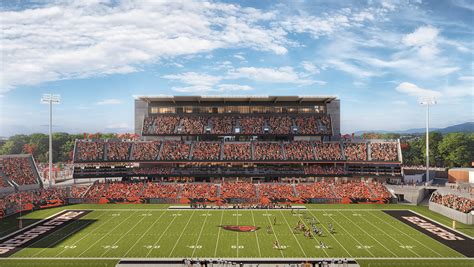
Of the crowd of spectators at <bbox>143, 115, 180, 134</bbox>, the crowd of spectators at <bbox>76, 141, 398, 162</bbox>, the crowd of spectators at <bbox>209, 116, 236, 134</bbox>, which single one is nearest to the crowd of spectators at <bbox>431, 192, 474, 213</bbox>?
the crowd of spectators at <bbox>76, 141, 398, 162</bbox>

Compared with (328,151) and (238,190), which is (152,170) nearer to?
(238,190)

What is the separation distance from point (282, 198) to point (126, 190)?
22484 mm

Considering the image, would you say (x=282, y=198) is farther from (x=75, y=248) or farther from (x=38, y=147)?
(x=38, y=147)

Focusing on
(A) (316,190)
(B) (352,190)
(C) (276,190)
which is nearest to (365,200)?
(B) (352,190)

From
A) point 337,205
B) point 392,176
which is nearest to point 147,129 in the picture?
point 337,205

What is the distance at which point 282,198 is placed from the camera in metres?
52.2

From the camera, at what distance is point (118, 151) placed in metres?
62.3

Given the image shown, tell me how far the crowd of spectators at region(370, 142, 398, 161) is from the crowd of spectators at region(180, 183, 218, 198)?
87.5ft

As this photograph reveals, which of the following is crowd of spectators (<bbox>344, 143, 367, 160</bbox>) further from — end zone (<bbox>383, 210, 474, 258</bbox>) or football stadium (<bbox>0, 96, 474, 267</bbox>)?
end zone (<bbox>383, 210, 474, 258</bbox>)

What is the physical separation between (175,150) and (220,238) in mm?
30750

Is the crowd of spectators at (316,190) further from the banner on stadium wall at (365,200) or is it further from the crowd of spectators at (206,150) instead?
the crowd of spectators at (206,150)

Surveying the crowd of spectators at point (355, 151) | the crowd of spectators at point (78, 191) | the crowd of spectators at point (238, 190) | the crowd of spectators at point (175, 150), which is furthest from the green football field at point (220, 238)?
the crowd of spectators at point (355, 151)

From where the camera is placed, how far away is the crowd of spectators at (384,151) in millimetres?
61103

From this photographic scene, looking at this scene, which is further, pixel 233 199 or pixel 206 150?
pixel 206 150
